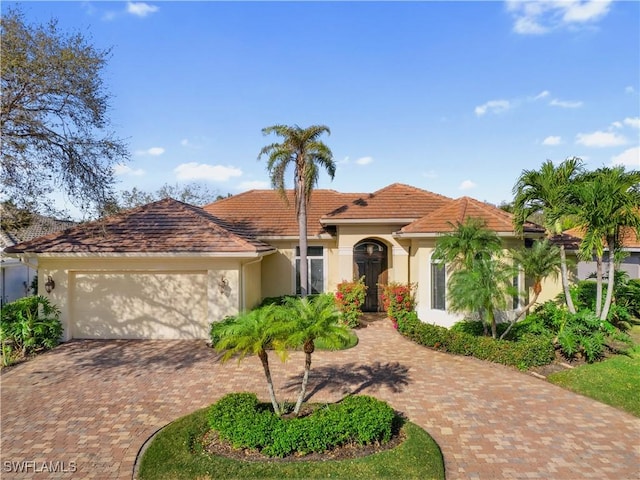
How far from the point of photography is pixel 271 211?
20.0 m

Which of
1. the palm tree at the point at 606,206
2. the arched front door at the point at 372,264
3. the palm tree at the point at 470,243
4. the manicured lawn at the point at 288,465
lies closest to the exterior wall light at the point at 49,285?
the manicured lawn at the point at 288,465

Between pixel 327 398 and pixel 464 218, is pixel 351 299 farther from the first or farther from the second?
pixel 327 398

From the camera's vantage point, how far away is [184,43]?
10.7 m

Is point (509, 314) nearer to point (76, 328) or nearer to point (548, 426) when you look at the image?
point (548, 426)

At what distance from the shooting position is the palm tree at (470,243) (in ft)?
38.6

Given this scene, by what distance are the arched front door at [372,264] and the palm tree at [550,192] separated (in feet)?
22.8

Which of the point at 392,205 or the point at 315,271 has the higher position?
the point at 392,205

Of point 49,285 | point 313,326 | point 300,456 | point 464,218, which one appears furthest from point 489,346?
point 49,285

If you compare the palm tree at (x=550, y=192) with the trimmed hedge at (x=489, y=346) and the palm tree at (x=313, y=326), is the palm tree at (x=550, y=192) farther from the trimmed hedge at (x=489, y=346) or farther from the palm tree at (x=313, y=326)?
the palm tree at (x=313, y=326)

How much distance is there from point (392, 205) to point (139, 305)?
1165cm

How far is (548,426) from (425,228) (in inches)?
317

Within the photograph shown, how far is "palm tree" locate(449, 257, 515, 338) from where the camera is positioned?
10867 mm

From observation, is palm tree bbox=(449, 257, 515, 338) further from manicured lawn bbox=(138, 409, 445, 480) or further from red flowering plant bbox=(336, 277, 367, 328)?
manicured lawn bbox=(138, 409, 445, 480)

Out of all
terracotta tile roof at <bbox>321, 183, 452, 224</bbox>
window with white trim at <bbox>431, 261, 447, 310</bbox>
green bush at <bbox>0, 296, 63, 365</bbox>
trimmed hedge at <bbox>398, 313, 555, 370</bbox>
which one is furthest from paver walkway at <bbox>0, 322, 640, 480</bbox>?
terracotta tile roof at <bbox>321, 183, 452, 224</bbox>
